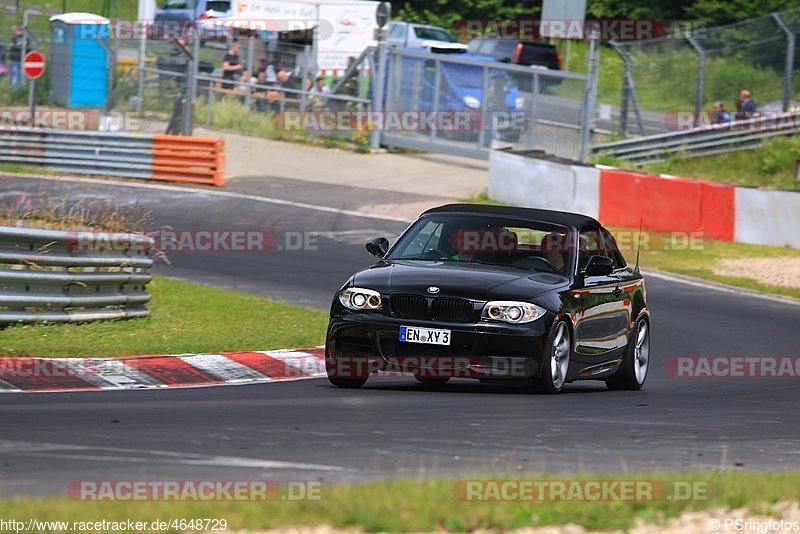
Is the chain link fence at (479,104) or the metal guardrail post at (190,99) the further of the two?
the chain link fence at (479,104)

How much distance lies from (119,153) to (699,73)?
11904 mm

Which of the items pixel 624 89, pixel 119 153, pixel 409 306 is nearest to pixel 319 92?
pixel 119 153

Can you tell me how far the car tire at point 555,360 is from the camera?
9.80m

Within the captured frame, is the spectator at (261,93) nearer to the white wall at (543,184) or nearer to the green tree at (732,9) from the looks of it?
the white wall at (543,184)

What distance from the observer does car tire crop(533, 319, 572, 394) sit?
980 centimetres

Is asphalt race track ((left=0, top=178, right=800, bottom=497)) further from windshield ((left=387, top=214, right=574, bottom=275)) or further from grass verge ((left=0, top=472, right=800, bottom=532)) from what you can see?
windshield ((left=387, top=214, right=574, bottom=275))

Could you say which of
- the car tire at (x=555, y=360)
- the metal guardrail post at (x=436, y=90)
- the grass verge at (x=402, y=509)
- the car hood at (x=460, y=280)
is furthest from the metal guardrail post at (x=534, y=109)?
the grass verge at (x=402, y=509)

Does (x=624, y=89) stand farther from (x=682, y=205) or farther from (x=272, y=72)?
(x=272, y=72)

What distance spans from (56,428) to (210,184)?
19946mm

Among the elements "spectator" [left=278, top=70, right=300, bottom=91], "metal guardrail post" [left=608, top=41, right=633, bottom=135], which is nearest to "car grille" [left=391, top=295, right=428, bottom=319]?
"metal guardrail post" [left=608, top=41, right=633, bottom=135]

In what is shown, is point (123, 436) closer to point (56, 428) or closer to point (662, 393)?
point (56, 428)

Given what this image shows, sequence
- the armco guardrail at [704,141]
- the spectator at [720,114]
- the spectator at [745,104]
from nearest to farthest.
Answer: the armco guardrail at [704,141], the spectator at [745,104], the spectator at [720,114]

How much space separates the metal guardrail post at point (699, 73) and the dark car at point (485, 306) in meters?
18.0

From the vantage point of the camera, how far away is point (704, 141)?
1125 inches
